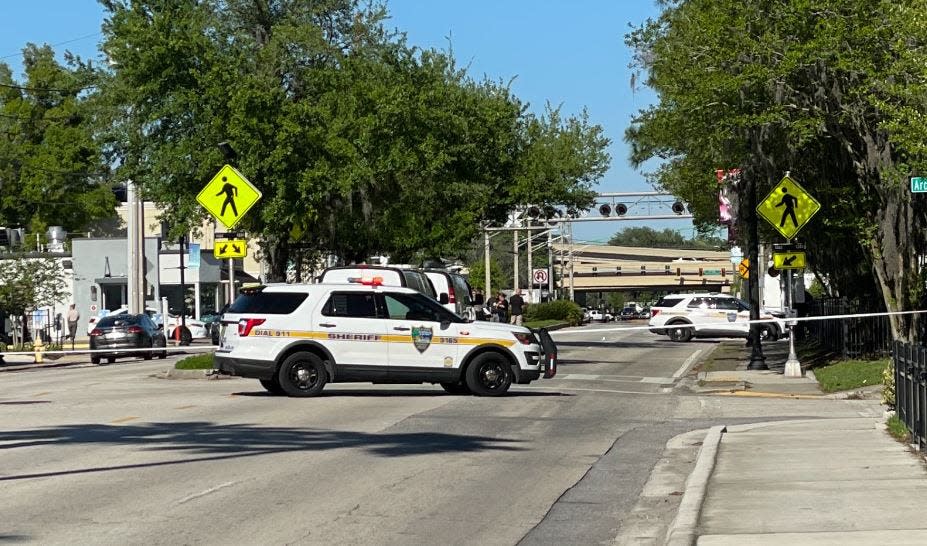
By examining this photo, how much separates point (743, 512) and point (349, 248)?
33.5 m

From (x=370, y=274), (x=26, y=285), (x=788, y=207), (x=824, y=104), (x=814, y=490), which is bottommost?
(x=814, y=490)

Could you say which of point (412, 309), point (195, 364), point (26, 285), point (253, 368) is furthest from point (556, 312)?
point (253, 368)

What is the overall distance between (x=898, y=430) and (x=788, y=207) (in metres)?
12.7

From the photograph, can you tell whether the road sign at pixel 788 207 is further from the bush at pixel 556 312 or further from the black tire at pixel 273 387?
the bush at pixel 556 312

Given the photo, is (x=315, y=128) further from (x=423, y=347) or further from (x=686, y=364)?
(x=423, y=347)

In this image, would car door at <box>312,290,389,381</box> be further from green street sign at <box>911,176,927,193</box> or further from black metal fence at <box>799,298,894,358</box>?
black metal fence at <box>799,298,894,358</box>

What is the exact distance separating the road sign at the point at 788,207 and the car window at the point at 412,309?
7679 mm

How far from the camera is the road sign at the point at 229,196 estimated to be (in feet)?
93.4

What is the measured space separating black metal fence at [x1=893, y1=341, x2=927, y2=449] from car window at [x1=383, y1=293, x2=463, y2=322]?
9.08m

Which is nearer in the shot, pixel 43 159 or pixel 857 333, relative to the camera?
pixel 857 333

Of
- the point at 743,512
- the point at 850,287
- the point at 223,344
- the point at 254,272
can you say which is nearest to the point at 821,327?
the point at 850,287

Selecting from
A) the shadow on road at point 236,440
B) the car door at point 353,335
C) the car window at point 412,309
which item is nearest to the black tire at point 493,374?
the car window at point 412,309

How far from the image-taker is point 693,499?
11.3 meters

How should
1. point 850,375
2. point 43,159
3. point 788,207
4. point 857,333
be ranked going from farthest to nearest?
point 43,159 → point 857,333 → point 788,207 → point 850,375
